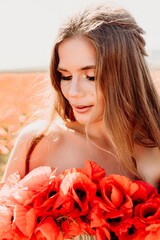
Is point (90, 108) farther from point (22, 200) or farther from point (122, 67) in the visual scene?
Answer: point (22, 200)

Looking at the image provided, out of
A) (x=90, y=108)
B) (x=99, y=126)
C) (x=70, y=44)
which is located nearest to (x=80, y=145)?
(x=99, y=126)

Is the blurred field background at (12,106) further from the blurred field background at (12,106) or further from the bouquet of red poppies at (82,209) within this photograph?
the bouquet of red poppies at (82,209)

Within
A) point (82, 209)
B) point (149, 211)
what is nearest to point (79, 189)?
point (82, 209)

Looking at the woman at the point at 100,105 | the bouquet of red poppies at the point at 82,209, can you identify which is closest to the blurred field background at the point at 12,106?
the woman at the point at 100,105

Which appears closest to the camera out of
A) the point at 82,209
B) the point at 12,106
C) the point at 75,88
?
the point at 82,209

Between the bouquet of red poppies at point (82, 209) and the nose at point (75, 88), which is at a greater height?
the nose at point (75, 88)

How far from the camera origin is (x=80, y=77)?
2.32m

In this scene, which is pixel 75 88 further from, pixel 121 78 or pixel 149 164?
pixel 149 164

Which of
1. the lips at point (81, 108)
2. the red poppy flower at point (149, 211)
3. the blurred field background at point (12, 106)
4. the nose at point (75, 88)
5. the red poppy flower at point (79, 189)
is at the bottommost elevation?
the blurred field background at point (12, 106)

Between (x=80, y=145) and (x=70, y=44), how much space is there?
0.45m

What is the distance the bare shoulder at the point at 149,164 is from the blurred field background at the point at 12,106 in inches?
34.1

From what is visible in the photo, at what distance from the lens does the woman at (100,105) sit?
2.34 m

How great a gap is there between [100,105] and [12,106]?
1.72 meters

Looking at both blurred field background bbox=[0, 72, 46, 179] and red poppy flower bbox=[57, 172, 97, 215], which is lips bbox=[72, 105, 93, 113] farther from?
blurred field background bbox=[0, 72, 46, 179]
